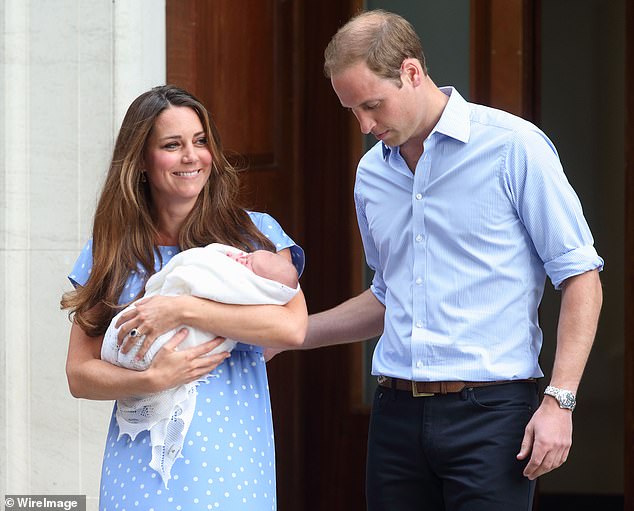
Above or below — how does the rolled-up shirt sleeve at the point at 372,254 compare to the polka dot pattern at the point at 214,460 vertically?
above

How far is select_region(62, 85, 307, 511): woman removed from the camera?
2.18 meters

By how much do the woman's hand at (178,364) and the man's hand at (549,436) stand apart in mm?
662

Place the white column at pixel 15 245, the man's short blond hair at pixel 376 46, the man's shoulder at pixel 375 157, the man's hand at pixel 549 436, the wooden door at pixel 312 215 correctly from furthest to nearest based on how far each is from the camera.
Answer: the wooden door at pixel 312 215
the white column at pixel 15 245
the man's shoulder at pixel 375 157
the man's short blond hair at pixel 376 46
the man's hand at pixel 549 436

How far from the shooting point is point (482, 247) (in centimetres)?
224

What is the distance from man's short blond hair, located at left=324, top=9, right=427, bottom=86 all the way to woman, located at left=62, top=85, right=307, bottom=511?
34cm

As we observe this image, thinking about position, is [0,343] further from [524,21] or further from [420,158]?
[524,21]

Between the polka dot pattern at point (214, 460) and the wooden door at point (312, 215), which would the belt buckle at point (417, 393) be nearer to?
the polka dot pattern at point (214, 460)

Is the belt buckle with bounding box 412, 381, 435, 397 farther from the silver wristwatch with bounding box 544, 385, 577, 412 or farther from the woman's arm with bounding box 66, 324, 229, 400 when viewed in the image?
the woman's arm with bounding box 66, 324, 229, 400

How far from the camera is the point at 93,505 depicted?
3.41m

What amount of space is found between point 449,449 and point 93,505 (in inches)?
62.6

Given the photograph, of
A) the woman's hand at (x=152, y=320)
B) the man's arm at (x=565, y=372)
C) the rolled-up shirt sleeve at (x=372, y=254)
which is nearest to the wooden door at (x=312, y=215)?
the rolled-up shirt sleeve at (x=372, y=254)

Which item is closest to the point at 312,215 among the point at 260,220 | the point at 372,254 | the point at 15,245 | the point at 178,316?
the point at 15,245

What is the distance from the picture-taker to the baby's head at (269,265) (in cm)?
225

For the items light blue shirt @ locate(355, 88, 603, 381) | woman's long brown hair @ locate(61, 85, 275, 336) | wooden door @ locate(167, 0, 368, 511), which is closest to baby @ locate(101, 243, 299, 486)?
woman's long brown hair @ locate(61, 85, 275, 336)
